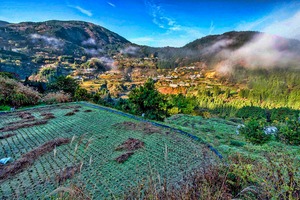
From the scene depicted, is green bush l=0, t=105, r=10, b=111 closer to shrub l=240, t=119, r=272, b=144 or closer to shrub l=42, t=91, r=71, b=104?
shrub l=42, t=91, r=71, b=104

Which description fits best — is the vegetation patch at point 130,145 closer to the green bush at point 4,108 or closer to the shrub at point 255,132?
the shrub at point 255,132

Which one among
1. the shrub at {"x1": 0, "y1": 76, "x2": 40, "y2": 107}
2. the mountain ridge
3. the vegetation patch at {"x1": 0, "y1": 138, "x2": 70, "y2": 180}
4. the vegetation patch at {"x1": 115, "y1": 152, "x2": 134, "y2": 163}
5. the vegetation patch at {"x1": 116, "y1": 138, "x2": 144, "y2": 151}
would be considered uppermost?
the mountain ridge

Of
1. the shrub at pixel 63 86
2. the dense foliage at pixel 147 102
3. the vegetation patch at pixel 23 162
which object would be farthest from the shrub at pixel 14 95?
the vegetation patch at pixel 23 162

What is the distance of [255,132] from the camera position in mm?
7090

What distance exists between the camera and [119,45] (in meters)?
169

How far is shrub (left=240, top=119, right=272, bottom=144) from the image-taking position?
7.03 meters

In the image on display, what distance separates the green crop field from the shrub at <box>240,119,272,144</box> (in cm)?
348

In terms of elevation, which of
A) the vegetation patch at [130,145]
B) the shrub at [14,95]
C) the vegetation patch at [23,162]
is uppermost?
the vegetation patch at [130,145]

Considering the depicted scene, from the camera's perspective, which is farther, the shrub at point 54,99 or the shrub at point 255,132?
the shrub at point 54,99

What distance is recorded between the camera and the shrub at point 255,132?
7.03 metres

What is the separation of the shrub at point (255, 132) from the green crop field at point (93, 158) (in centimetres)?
348

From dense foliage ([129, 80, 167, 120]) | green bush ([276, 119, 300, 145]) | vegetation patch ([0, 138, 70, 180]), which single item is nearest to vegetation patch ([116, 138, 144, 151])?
vegetation patch ([0, 138, 70, 180])

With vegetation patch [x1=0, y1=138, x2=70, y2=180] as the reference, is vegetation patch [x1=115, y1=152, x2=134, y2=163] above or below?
above

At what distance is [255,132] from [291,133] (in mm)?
1850
